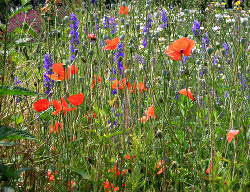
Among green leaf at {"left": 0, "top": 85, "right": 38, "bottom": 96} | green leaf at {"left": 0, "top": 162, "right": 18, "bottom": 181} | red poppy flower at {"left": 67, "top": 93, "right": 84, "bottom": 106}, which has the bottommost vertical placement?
green leaf at {"left": 0, "top": 162, "right": 18, "bottom": 181}

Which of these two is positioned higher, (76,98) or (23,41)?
(23,41)

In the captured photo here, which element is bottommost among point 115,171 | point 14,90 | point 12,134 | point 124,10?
point 115,171

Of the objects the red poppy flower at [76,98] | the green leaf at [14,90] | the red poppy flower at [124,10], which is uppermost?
the red poppy flower at [124,10]

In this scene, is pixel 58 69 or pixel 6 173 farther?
pixel 58 69

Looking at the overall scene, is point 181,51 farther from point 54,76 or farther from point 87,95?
point 87,95

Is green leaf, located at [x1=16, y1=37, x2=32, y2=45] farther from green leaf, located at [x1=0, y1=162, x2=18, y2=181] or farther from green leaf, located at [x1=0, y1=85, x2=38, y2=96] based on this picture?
green leaf, located at [x1=0, y1=162, x2=18, y2=181]

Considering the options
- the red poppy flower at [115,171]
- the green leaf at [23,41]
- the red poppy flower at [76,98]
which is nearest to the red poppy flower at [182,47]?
the red poppy flower at [76,98]

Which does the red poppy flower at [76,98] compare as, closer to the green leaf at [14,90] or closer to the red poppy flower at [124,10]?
the green leaf at [14,90]

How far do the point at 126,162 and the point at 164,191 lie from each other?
294mm

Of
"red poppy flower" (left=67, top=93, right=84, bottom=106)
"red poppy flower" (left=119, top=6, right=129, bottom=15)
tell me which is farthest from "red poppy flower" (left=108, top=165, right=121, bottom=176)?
"red poppy flower" (left=119, top=6, right=129, bottom=15)

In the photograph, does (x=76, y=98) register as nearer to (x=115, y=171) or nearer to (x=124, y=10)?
(x=115, y=171)

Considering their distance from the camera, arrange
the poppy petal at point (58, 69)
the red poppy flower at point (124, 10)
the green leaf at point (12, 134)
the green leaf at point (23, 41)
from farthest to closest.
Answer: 1. the red poppy flower at point (124, 10)
2. the green leaf at point (23, 41)
3. the poppy petal at point (58, 69)
4. the green leaf at point (12, 134)

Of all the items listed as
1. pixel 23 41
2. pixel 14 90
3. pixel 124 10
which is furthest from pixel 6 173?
pixel 124 10

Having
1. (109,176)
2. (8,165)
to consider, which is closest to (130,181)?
(109,176)
